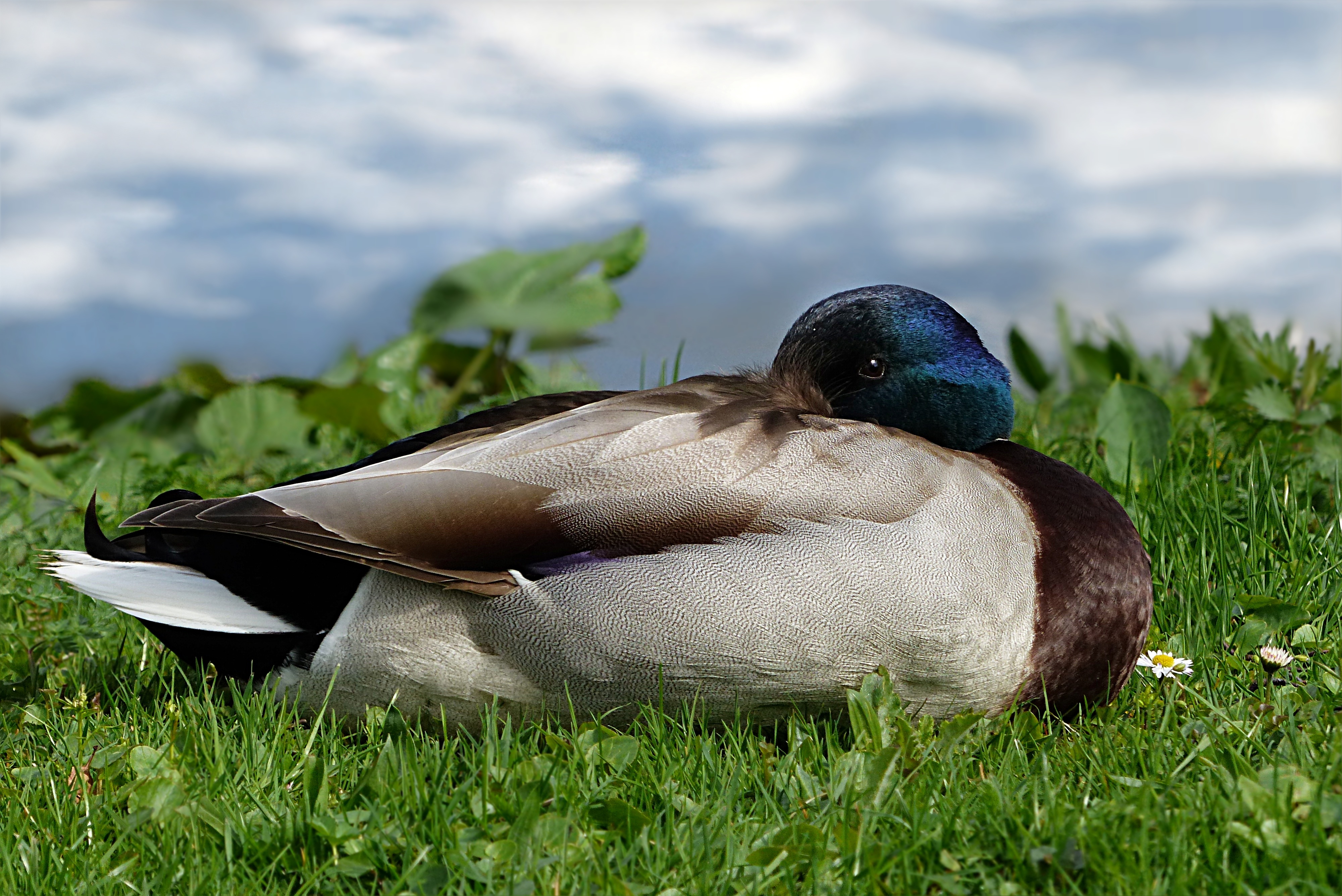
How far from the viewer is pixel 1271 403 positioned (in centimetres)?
405

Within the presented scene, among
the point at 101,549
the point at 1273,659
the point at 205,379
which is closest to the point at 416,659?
the point at 101,549

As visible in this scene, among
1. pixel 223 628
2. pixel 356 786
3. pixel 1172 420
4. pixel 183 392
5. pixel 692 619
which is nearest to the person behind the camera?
pixel 356 786

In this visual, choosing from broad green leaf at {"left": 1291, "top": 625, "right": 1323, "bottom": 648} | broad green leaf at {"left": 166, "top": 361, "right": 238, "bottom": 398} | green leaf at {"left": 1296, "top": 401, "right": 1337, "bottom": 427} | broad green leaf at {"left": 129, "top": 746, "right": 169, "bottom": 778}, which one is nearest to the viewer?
broad green leaf at {"left": 129, "top": 746, "right": 169, "bottom": 778}

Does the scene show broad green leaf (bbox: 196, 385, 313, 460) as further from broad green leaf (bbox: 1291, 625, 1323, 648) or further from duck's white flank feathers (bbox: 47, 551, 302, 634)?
broad green leaf (bbox: 1291, 625, 1323, 648)

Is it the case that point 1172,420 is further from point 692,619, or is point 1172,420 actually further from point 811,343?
point 692,619

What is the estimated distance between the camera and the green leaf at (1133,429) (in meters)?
3.89

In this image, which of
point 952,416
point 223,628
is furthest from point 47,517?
point 952,416

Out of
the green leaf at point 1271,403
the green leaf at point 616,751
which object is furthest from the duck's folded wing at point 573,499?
the green leaf at point 1271,403

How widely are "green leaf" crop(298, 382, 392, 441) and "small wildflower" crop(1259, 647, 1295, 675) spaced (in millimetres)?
3427

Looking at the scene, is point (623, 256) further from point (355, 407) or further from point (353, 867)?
point (353, 867)

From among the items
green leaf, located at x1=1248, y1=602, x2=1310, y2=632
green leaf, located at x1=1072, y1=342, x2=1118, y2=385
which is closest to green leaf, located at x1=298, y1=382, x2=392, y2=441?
green leaf, located at x1=1072, y1=342, x2=1118, y2=385

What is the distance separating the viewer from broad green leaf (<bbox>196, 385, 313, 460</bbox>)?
5234 millimetres

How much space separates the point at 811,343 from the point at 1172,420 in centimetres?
182

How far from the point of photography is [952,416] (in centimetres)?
298
